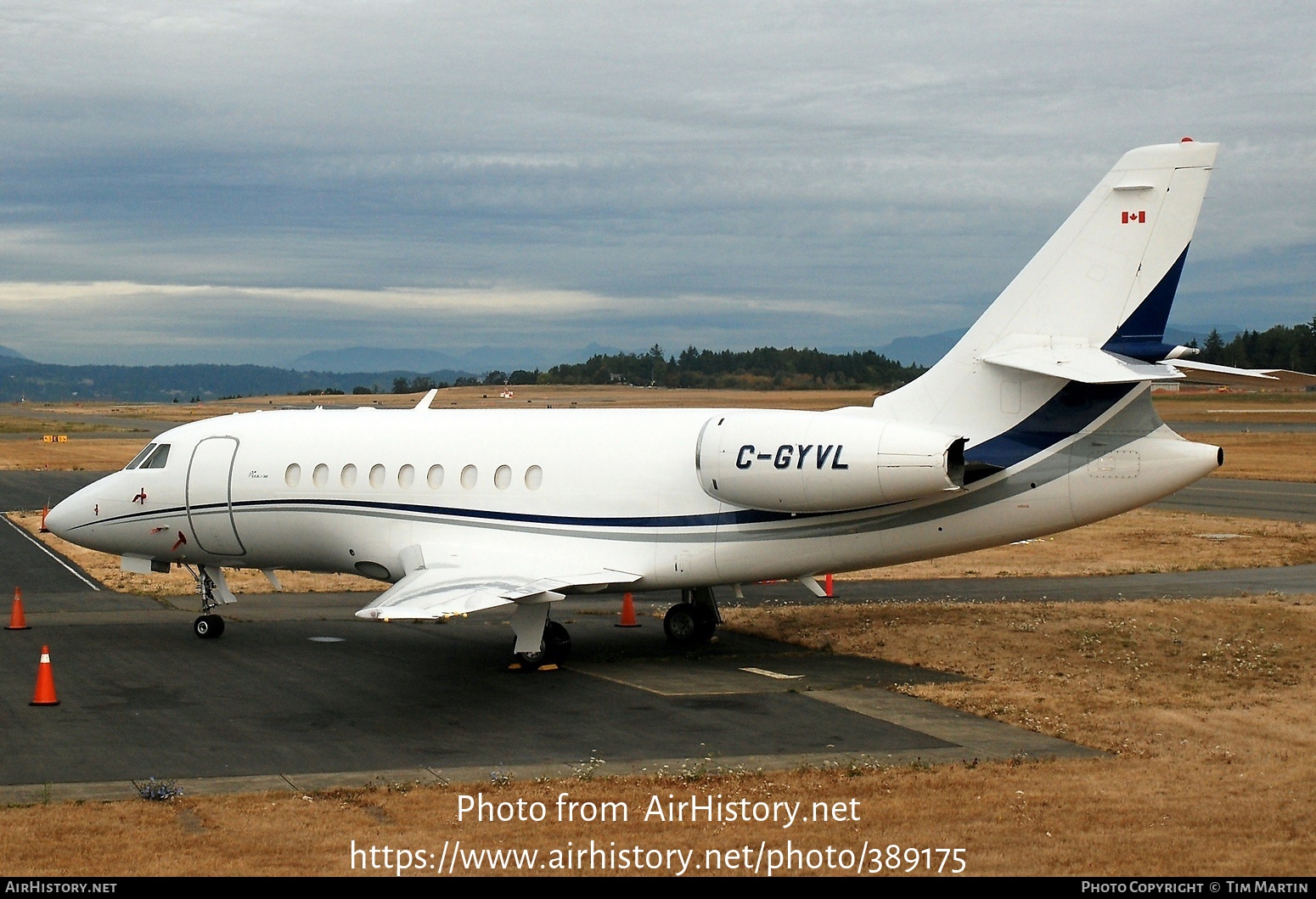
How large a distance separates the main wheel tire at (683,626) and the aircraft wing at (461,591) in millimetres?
2316

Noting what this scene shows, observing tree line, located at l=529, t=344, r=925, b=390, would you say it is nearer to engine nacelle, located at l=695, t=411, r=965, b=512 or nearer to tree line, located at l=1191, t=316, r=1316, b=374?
tree line, located at l=1191, t=316, r=1316, b=374

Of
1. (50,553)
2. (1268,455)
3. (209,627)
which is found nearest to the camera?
(209,627)

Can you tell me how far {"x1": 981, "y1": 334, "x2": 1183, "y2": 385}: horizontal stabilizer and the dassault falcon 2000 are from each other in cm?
3

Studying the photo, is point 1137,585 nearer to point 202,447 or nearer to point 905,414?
point 905,414

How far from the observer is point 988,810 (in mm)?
11133

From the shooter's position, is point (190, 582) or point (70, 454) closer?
point (190, 582)

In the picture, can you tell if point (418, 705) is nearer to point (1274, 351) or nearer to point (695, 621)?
point (695, 621)

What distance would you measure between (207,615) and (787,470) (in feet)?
31.6

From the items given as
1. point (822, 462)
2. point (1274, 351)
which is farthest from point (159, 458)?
point (1274, 351)

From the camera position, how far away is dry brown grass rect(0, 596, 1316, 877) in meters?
9.96

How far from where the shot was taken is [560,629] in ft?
60.5

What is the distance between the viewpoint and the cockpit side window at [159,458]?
2169 cm

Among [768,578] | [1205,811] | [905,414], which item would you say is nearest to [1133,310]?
[905,414]

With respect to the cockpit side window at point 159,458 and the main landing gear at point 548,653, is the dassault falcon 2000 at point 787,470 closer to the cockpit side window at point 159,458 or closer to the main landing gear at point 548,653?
the main landing gear at point 548,653
